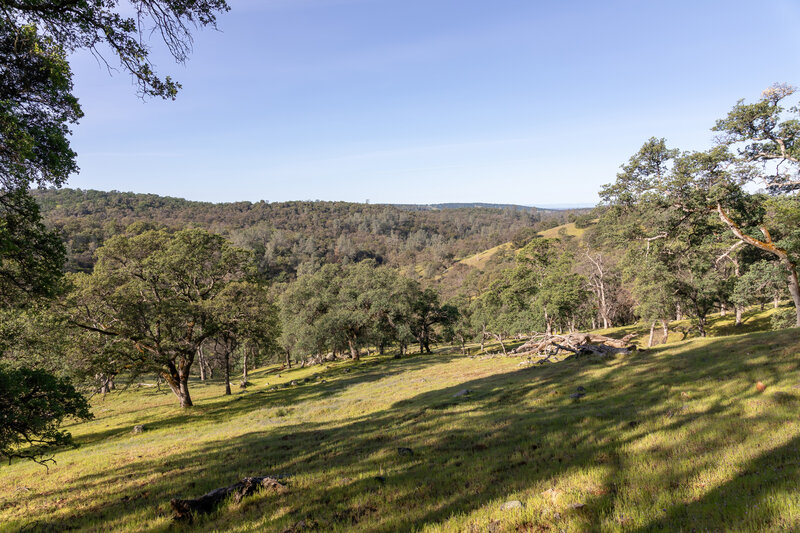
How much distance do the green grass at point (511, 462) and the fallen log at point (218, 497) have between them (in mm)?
273

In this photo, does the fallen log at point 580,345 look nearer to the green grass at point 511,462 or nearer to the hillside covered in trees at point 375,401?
the hillside covered in trees at point 375,401

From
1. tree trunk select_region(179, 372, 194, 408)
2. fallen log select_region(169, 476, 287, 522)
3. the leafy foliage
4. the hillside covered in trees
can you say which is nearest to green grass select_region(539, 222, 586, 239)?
the hillside covered in trees

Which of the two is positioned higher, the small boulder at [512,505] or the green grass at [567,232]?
the green grass at [567,232]

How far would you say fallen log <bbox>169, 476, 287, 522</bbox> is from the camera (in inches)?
317

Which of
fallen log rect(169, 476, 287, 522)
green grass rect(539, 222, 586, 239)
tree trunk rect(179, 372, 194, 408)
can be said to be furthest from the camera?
green grass rect(539, 222, 586, 239)

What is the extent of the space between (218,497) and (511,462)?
7276 millimetres

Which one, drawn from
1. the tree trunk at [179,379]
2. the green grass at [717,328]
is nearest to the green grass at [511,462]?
the tree trunk at [179,379]

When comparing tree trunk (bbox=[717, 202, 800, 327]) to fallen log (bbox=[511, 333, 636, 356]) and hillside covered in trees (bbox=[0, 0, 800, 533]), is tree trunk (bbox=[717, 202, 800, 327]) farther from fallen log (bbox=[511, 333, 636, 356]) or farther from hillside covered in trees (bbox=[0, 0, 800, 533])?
fallen log (bbox=[511, 333, 636, 356])

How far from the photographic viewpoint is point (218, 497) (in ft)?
28.0

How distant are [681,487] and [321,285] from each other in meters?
68.3

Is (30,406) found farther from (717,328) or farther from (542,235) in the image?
(542,235)

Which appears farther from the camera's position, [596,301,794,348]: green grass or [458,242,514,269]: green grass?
[458,242,514,269]: green grass

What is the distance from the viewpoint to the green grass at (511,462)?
5906 mm

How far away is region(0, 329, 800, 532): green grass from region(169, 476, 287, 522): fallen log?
0.27m
